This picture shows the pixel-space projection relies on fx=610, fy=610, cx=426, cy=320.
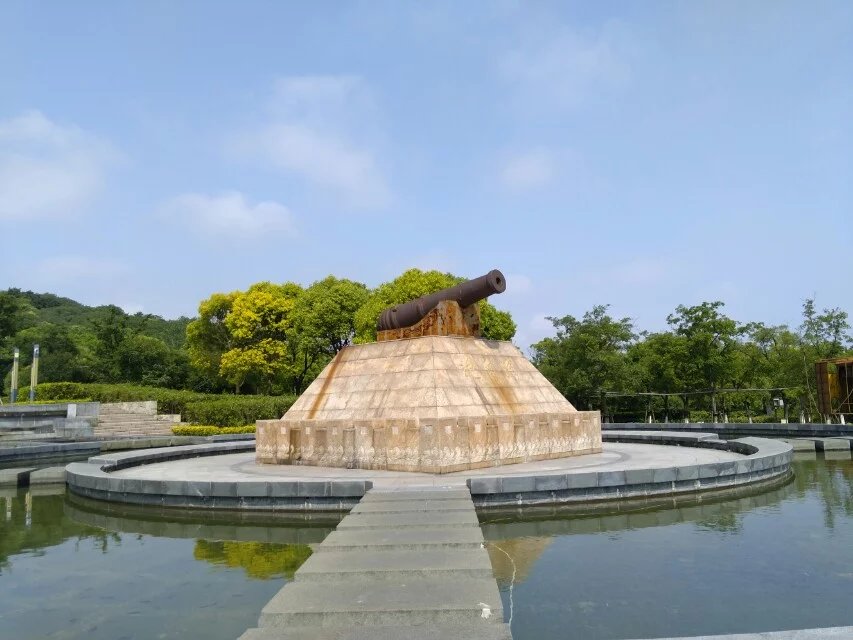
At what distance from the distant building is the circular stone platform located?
1354 centimetres

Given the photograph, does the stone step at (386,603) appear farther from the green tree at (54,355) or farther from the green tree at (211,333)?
the green tree at (54,355)

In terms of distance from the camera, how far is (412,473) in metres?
11.6

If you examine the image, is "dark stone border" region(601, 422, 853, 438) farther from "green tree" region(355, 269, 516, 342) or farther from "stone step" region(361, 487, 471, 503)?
"stone step" region(361, 487, 471, 503)

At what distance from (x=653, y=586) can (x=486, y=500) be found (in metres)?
4.06

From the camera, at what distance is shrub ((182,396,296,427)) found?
97.3 feet

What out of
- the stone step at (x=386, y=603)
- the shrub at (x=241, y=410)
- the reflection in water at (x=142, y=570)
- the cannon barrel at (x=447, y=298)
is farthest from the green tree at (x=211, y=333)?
the stone step at (x=386, y=603)

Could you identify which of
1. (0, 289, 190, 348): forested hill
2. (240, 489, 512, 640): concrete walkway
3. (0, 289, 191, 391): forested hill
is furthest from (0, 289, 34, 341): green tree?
(240, 489, 512, 640): concrete walkway

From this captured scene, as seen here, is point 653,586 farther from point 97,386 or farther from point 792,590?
point 97,386

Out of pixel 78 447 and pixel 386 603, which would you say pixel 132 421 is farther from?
pixel 386 603

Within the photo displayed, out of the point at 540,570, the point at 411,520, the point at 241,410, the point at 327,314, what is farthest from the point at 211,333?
the point at 540,570

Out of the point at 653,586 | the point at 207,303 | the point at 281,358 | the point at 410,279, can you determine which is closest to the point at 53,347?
the point at 207,303

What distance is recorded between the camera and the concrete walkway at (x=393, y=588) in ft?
12.6

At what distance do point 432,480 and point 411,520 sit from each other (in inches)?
124

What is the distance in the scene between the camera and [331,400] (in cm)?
1487
